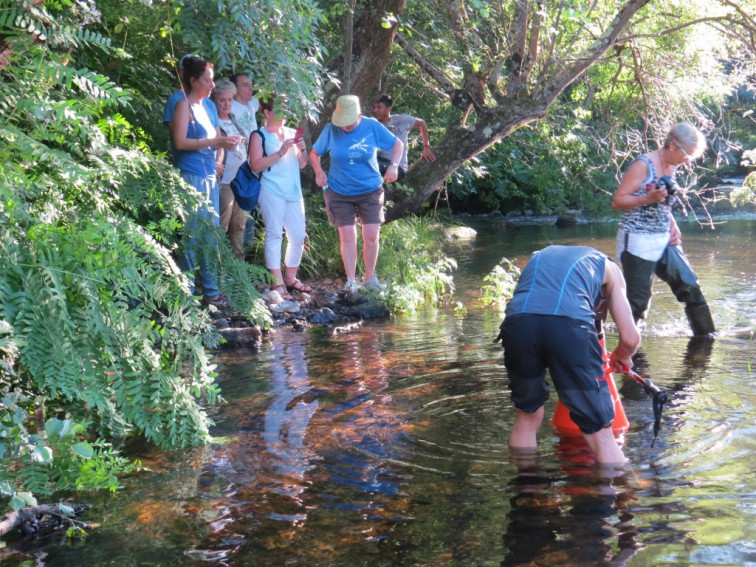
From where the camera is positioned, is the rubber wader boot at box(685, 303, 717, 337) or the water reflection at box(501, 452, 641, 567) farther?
the rubber wader boot at box(685, 303, 717, 337)

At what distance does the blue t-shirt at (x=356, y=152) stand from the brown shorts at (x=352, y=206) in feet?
0.20

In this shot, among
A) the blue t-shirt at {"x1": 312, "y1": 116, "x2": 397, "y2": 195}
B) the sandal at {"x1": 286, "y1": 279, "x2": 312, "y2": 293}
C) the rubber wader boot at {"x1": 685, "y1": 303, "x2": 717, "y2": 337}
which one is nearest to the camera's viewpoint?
the rubber wader boot at {"x1": 685, "y1": 303, "x2": 717, "y2": 337}

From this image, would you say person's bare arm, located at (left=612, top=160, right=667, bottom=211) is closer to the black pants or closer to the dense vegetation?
the black pants

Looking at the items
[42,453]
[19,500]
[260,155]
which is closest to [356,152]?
[260,155]

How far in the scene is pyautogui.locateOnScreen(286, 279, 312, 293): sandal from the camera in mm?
10305

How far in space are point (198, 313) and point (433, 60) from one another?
9853 mm

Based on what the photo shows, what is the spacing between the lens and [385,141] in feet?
32.4

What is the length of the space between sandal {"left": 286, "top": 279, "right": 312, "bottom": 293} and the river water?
8.22 feet

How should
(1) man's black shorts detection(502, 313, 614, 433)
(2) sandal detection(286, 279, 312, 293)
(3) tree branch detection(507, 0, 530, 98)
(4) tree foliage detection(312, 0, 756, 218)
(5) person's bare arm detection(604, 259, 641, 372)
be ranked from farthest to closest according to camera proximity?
(3) tree branch detection(507, 0, 530, 98) → (4) tree foliage detection(312, 0, 756, 218) → (2) sandal detection(286, 279, 312, 293) → (5) person's bare arm detection(604, 259, 641, 372) → (1) man's black shorts detection(502, 313, 614, 433)

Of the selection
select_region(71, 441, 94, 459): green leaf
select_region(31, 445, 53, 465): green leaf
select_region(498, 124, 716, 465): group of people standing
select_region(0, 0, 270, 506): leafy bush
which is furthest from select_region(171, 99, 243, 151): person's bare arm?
select_region(31, 445, 53, 465): green leaf

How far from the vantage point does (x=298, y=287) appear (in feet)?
33.8

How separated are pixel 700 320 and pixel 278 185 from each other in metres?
4.40

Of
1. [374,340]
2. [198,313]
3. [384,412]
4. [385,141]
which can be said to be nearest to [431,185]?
[385,141]

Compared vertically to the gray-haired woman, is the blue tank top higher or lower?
lower
